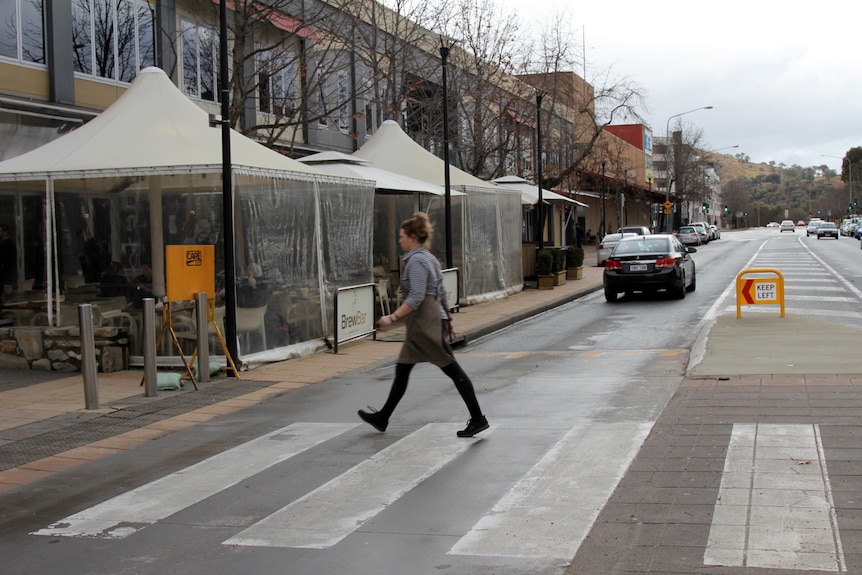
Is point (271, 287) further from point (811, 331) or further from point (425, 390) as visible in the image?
point (811, 331)

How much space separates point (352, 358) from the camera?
41.7 ft

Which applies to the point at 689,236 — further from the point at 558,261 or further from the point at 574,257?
the point at 558,261

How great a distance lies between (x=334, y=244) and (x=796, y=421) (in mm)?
8416

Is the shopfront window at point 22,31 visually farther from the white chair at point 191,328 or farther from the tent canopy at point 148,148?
the white chair at point 191,328

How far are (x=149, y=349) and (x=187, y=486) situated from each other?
384 cm

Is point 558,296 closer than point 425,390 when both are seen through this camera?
No

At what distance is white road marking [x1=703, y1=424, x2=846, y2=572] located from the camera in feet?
14.0

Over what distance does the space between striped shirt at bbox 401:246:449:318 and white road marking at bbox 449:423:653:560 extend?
5.10ft

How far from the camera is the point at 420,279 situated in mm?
7102

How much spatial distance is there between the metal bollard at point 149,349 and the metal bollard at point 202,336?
79 cm

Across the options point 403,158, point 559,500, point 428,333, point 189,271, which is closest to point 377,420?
point 428,333

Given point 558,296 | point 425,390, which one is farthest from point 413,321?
point 558,296

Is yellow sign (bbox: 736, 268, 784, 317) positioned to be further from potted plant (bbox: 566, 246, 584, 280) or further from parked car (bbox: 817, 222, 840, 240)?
parked car (bbox: 817, 222, 840, 240)

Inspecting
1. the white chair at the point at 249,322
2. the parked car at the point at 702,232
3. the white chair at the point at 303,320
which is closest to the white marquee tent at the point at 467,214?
the white chair at the point at 303,320
